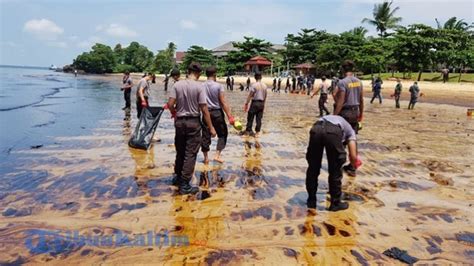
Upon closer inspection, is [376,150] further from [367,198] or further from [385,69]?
[385,69]

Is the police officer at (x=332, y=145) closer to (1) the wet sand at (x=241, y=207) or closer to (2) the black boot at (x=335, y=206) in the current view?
(2) the black boot at (x=335, y=206)

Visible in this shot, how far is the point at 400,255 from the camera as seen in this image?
3.88m

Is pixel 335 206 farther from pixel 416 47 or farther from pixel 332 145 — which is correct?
pixel 416 47

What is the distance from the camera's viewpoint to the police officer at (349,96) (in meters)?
6.42

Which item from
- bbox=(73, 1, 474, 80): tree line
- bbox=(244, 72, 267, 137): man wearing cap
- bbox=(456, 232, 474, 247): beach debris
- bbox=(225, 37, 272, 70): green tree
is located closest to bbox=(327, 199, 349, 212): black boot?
bbox=(456, 232, 474, 247): beach debris

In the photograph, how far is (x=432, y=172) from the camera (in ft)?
24.1

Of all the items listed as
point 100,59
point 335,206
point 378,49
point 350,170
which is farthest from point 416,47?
point 100,59

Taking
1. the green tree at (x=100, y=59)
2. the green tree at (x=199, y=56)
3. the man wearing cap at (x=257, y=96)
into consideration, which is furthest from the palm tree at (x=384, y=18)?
the green tree at (x=100, y=59)

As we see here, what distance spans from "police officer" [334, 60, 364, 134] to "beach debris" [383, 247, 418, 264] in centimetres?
287

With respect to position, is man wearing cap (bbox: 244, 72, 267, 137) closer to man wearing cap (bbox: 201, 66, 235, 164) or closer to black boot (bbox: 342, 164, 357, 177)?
man wearing cap (bbox: 201, 66, 235, 164)

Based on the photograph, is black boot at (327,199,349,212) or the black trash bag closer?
black boot at (327,199,349,212)

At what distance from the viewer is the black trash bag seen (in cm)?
862

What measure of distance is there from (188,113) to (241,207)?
4.69ft

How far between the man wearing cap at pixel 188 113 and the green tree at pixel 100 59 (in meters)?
117
